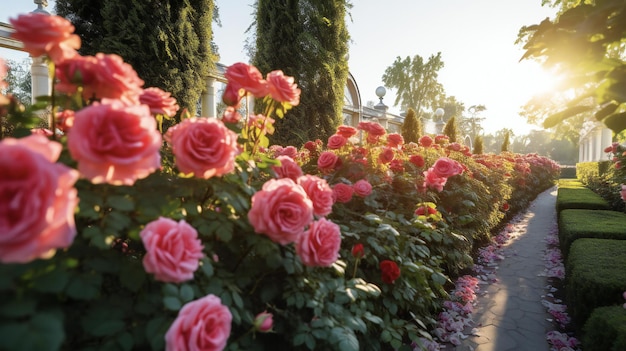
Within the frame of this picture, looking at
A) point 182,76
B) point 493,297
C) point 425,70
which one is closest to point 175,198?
point 493,297

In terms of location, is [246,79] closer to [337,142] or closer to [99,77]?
[99,77]

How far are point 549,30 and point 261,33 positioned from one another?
6871 mm

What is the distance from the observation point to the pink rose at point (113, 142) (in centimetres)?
83

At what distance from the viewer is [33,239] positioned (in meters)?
0.65

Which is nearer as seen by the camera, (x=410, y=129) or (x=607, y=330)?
(x=607, y=330)

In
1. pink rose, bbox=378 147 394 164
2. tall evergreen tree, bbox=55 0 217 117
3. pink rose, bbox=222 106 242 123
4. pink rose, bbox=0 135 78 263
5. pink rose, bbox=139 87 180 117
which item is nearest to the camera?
pink rose, bbox=0 135 78 263

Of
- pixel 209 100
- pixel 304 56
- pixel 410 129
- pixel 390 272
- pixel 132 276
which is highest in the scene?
pixel 304 56

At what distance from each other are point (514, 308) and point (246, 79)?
A: 3650mm

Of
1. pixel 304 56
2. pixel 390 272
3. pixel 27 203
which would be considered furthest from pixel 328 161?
pixel 304 56

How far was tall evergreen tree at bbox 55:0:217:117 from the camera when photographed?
16.5 feet

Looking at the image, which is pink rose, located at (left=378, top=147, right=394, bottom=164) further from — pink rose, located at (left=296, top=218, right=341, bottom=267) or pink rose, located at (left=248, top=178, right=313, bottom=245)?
pink rose, located at (left=248, top=178, right=313, bottom=245)

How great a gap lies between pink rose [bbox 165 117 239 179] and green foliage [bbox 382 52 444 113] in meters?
45.6

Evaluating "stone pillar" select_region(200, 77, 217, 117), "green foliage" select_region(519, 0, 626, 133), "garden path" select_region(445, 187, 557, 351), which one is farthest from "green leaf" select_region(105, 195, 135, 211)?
"stone pillar" select_region(200, 77, 217, 117)

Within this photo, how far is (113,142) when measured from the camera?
33.0 inches
